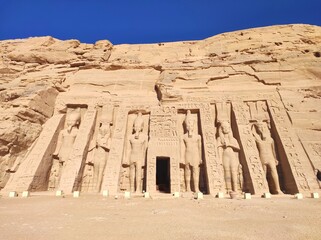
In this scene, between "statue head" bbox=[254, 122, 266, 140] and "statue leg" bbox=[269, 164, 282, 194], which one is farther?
"statue head" bbox=[254, 122, 266, 140]

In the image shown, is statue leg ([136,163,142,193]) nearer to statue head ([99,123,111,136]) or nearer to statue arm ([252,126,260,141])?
statue head ([99,123,111,136])

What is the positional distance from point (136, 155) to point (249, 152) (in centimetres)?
409

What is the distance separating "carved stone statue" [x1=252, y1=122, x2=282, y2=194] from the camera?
32.3 ft

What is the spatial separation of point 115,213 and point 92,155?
573cm

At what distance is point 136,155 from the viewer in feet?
34.7

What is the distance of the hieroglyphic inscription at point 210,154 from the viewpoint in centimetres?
954

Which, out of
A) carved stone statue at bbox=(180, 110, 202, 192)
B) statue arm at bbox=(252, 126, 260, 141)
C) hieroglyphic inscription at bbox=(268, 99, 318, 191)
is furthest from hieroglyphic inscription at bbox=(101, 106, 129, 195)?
hieroglyphic inscription at bbox=(268, 99, 318, 191)

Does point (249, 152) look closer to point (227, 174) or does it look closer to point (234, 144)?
point (234, 144)

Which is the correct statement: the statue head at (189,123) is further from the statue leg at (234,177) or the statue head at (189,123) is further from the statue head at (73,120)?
the statue head at (73,120)

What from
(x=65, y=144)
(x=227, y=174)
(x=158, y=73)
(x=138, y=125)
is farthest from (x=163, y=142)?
(x=158, y=73)

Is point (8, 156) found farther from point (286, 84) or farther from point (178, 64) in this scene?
point (286, 84)

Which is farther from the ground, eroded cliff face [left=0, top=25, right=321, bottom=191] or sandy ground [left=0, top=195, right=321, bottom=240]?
eroded cliff face [left=0, top=25, right=321, bottom=191]

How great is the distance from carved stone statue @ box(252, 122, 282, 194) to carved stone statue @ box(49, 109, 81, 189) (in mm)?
7138

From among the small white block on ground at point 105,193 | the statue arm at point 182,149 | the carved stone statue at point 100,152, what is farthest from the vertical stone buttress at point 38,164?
the statue arm at point 182,149
